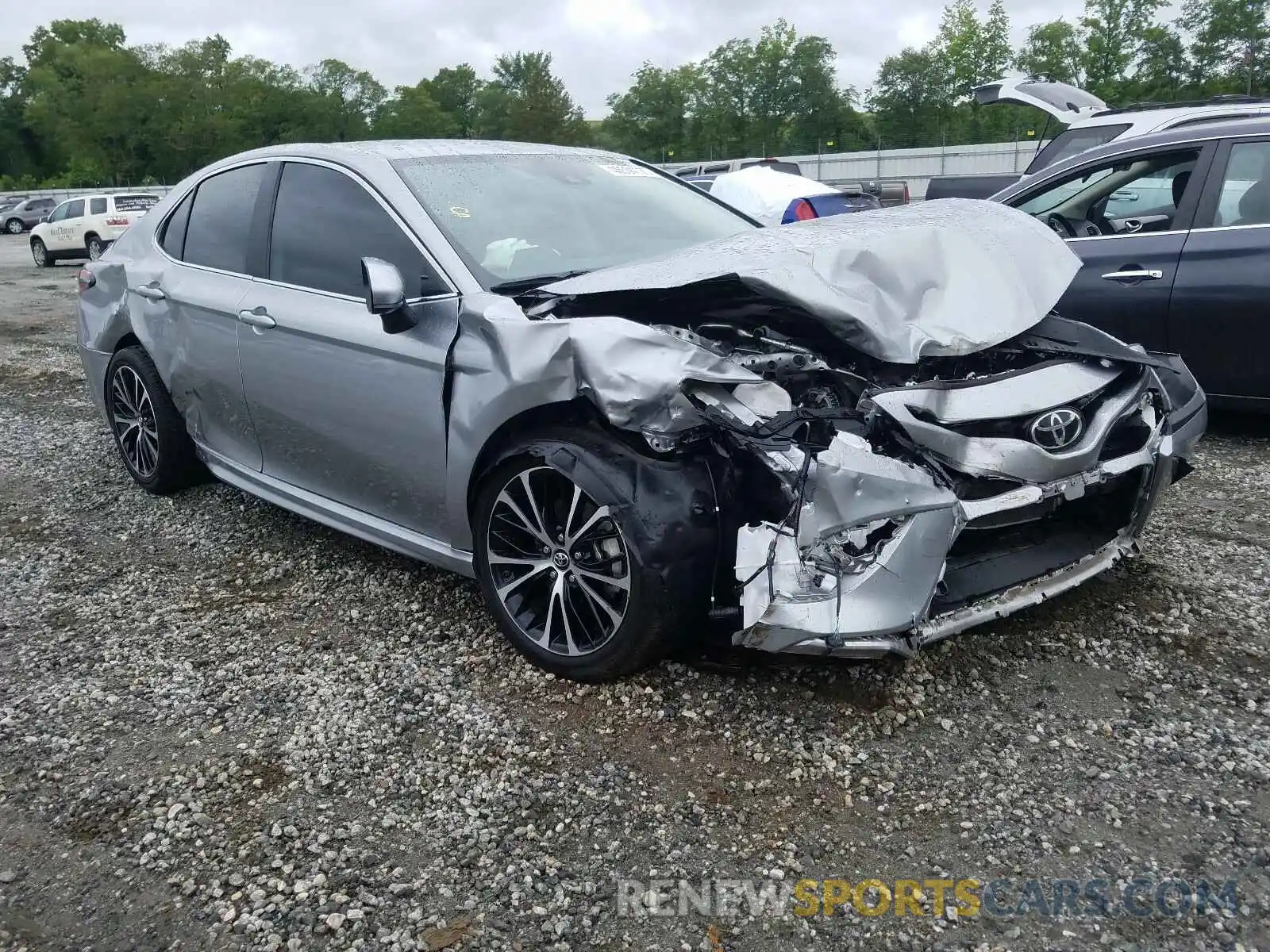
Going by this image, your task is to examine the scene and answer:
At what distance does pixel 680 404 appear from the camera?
2840 mm

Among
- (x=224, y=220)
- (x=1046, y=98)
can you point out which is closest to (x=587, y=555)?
(x=224, y=220)

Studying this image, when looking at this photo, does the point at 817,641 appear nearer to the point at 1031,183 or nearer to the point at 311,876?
the point at 311,876

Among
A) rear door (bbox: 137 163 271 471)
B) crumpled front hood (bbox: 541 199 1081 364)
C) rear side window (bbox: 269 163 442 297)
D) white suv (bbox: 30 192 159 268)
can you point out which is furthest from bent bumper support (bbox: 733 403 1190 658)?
white suv (bbox: 30 192 159 268)

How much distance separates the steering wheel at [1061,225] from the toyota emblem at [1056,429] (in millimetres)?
3333

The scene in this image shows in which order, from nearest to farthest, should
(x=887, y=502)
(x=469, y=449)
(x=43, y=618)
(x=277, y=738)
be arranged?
(x=887, y=502) < (x=277, y=738) < (x=469, y=449) < (x=43, y=618)

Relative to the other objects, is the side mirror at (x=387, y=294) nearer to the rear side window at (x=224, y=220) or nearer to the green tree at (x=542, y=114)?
the rear side window at (x=224, y=220)

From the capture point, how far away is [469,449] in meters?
3.31

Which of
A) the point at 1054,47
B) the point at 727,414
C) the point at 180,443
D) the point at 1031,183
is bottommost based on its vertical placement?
the point at 180,443

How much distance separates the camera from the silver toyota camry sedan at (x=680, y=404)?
2.76 metres

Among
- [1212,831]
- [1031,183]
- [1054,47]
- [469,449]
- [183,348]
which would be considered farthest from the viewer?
[1054,47]

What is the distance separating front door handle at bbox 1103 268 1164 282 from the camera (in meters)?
5.39

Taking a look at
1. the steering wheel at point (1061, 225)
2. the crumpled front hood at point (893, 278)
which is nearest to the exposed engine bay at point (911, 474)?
the crumpled front hood at point (893, 278)

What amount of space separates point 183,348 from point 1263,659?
14.3 ft

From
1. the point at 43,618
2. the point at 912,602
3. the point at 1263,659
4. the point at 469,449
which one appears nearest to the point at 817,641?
the point at 912,602
